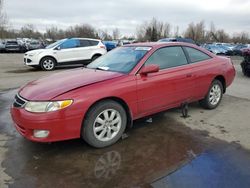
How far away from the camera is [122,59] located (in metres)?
5.22

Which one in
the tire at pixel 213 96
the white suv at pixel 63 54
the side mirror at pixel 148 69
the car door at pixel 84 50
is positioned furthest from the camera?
the car door at pixel 84 50

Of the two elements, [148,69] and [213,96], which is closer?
[148,69]

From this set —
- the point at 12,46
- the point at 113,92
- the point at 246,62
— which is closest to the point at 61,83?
the point at 113,92

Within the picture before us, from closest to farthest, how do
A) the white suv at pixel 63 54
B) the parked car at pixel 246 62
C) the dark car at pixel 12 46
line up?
1. the parked car at pixel 246 62
2. the white suv at pixel 63 54
3. the dark car at pixel 12 46

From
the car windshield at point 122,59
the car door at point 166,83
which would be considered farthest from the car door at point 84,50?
the car door at point 166,83

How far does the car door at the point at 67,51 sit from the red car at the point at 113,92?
30.5 feet

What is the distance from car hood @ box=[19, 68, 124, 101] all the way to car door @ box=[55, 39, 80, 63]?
32.4ft

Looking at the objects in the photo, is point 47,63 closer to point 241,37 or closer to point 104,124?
point 104,124

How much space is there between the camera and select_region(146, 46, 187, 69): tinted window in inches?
201

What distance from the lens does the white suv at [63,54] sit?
559 inches

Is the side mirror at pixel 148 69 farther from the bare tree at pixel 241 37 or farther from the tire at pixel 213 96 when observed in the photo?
the bare tree at pixel 241 37

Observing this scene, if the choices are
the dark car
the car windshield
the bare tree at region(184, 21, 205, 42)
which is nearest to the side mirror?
the car windshield

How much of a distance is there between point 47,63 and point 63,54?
889mm

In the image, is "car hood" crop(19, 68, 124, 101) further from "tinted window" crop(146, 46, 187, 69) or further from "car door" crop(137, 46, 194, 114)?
"tinted window" crop(146, 46, 187, 69)
